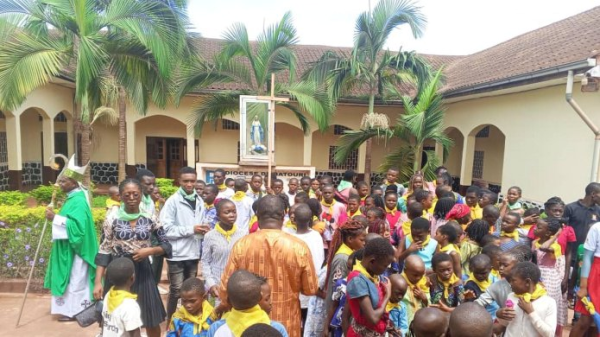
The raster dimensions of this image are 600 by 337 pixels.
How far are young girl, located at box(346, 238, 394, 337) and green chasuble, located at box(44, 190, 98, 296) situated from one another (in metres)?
2.75

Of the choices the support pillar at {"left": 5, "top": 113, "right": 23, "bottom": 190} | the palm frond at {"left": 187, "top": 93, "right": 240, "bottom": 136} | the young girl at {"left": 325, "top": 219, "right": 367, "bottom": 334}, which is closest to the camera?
the young girl at {"left": 325, "top": 219, "right": 367, "bottom": 334}

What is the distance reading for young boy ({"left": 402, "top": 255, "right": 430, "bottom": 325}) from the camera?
2398 millimetres

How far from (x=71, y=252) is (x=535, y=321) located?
3.95m

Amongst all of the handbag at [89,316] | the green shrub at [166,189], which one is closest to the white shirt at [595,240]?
the handbag at [89,316]

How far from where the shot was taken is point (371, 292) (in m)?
2.06

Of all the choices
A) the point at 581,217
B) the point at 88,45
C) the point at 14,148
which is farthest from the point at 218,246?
the point at 14,148

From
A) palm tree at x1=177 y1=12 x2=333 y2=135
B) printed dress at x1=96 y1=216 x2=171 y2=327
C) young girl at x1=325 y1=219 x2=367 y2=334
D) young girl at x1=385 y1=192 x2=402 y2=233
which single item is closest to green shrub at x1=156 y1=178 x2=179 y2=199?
palm tree at x1=177 y1=12 x2=333 y2=135

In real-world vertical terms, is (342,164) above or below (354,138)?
below

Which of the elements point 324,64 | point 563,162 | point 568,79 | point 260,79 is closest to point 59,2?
point 260,79

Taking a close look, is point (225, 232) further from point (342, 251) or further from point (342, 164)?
point (342, 164)

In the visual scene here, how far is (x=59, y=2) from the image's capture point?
20.6ft

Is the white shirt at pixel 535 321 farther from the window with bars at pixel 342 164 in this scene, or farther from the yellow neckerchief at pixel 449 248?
the window with bars at pixel 342 164

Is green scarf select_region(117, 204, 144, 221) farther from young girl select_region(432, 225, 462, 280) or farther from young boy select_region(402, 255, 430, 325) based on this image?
young girl select_region(432, 225, 462, 280)

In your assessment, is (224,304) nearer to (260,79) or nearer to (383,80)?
(260,79)
